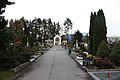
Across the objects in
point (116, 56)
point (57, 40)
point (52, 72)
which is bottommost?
point (52, 72)

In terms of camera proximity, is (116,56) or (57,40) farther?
(57,40)

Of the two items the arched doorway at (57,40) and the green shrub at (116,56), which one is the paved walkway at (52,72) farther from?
the arched doorway at (57,40)

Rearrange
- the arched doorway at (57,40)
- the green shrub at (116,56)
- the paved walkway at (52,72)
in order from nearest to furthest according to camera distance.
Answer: the paved walkway at (52,72), the green shrub at (116,56), the arched doorway at (57,40)

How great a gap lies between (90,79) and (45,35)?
486 ft

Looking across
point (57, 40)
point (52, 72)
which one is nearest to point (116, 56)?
point (52, 72)

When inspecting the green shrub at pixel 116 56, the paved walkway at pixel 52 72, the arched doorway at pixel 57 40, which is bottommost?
the paved walkway at pixel 52 72

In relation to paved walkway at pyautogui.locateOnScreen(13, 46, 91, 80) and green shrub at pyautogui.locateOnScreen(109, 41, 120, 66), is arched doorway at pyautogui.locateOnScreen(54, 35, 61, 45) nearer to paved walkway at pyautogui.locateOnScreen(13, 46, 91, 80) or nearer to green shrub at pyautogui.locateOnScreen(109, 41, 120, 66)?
paved walkway at pyautogui.locateOnScreen(13, 46, 91, 80)

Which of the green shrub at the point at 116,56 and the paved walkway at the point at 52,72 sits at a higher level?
the green shrub at the point at 116,56

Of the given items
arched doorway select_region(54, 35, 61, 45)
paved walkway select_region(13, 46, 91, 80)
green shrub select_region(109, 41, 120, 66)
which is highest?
arched doorway select_region(54, 35, 61, 45)

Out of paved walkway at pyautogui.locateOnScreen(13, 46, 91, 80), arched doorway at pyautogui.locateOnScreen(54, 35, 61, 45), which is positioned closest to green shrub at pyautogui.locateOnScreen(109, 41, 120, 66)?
paved walkway at pyautogui.locateOnScreen(13, 46, 91, 80)

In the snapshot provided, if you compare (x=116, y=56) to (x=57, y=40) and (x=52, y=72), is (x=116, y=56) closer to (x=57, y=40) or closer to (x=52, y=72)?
(x=52, y=72)

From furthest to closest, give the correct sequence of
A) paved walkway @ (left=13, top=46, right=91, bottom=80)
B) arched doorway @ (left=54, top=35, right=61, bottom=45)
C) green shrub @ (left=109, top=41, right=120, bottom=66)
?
arched doorway @ (left=54, top=35, right=61, bottom=45), green shrub @ (left=109, top=41, right=120, bottom=66), paved walkway @ (left=13, top=46, right=91, bottom=80)

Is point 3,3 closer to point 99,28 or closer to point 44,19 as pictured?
point 99,28

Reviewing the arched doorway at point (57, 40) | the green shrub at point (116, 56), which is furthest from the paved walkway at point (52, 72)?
the arched doorway at point (57, 40)
